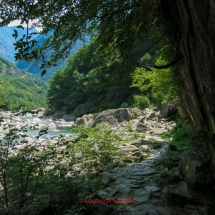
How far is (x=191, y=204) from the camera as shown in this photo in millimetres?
3326

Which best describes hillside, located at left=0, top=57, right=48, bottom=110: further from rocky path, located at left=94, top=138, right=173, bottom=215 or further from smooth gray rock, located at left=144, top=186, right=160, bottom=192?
smooth gray rock, located at left=144, top=186, right=160, bottom=192

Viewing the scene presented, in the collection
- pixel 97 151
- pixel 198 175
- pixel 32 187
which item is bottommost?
pixel 198 175

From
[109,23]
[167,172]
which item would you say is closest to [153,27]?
[109,23]

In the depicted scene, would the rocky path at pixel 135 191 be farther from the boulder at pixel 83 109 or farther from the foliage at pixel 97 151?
the boulder at pixel 83 109

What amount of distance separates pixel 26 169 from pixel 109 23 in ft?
9.21

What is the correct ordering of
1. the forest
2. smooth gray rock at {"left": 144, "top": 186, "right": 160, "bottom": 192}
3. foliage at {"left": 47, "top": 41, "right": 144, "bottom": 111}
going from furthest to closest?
foliage at {"left": 47, "top": 41, "right": 144, "bottom": 111}
smooth gray rock at {"left": 144, "top": 186, "right": 160, "bottom": 192}
the forest

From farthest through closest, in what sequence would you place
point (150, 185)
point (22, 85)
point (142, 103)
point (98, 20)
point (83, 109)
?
point (22, 85) → point (83, 109) → point (142, 103) → point (150, 185) → point (98, 20)

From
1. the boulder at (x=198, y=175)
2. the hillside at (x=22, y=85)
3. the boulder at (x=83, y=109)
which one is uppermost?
the hillside at (x=22, y=85)

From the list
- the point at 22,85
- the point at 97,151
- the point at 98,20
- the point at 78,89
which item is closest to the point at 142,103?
the point at 97,151

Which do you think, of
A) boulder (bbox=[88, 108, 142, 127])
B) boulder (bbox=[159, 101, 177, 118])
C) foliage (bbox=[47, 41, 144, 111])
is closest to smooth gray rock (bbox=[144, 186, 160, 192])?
boulder (bbox=[159, 101, 177, 118])

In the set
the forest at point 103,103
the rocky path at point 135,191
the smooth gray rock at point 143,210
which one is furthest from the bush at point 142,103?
the smooth gray rock at point 143,210

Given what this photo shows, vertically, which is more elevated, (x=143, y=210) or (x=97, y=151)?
(x=97, y=151)

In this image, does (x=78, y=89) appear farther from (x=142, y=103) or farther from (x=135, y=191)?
(x=135, y=191)

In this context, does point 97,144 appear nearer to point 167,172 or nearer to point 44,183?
point 167,172
